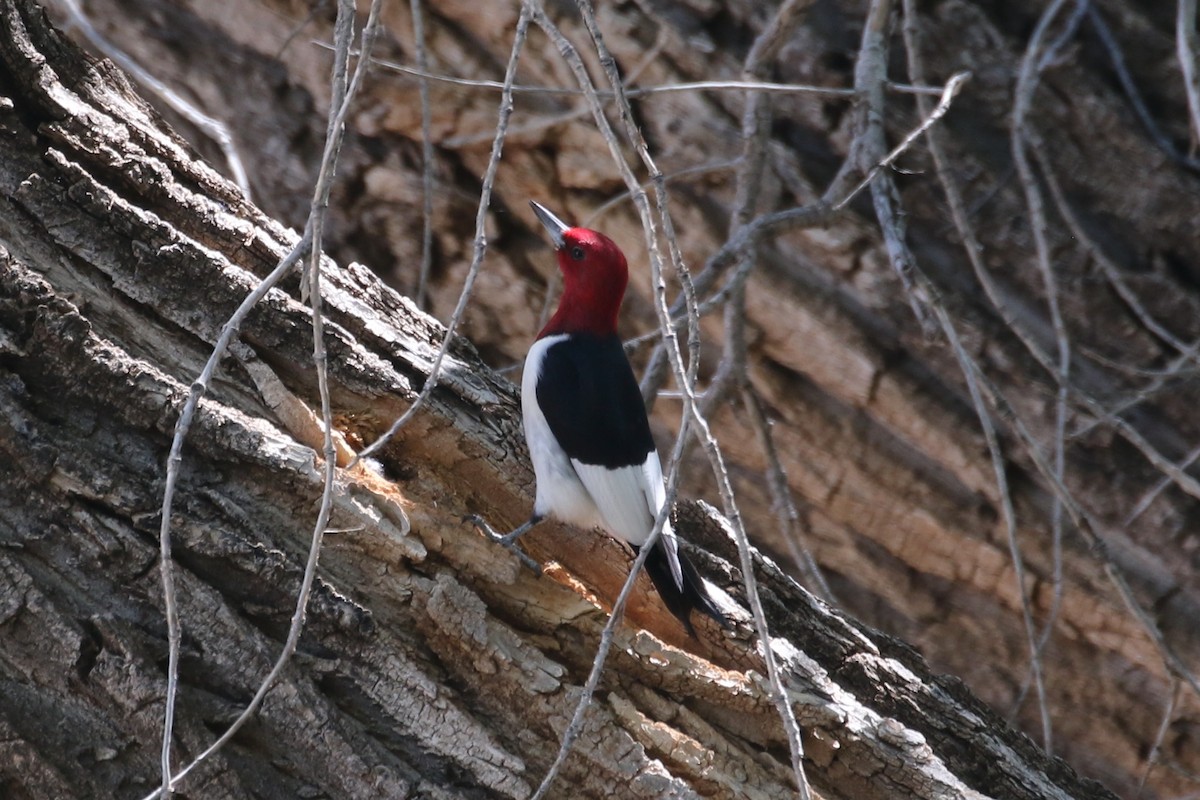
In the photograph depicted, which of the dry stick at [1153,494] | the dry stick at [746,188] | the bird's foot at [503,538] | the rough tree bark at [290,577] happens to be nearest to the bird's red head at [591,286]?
the dry stick at [746,188]

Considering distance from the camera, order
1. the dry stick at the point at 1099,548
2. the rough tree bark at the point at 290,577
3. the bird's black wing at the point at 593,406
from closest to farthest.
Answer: the rough tree bark at the point at 290,577, the dry stick at the point at 1099,548, the bird's black wing at the point at 593,406

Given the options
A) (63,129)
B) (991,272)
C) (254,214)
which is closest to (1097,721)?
(991,272)

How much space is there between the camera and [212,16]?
14.8ft

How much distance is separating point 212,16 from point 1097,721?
4.02 m

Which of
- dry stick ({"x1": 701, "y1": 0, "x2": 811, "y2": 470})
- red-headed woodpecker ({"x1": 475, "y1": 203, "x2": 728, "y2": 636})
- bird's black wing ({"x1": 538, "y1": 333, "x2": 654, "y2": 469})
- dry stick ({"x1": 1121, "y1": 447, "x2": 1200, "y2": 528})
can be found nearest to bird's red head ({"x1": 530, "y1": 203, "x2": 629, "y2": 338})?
red-headed woodpecker ({"x1": 475, "y1": 203, "x2": 728, "y2": 636})

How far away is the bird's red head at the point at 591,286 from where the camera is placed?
3072mm

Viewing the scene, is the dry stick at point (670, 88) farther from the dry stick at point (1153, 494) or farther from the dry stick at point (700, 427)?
the dry stick at point (1153, 494)

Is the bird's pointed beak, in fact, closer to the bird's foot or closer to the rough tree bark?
the rough tree bark

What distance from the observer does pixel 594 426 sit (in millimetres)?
2812

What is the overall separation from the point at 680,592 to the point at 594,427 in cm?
68

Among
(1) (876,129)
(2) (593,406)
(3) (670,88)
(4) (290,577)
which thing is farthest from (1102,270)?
(4) (290,577)

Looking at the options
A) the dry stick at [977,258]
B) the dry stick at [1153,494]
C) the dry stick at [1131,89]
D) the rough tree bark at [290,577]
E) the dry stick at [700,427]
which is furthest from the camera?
the dry stick at [1131,89]

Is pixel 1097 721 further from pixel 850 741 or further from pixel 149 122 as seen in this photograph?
pixel 149 122

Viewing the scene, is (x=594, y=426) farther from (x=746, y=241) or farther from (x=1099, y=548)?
(x=1099, y=548)
